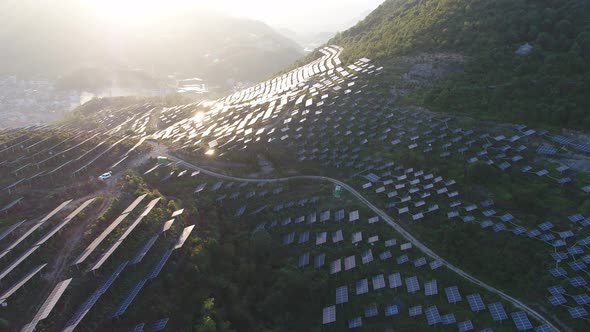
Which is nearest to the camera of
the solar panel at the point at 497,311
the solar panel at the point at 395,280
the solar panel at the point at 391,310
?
the solar panel at the point at 497,311

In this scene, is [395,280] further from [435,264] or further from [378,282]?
[435,264]

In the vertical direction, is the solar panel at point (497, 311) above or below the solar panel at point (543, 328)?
above

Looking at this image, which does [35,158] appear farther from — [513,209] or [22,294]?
[513,209]

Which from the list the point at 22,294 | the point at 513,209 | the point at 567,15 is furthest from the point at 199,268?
the point at 567,15

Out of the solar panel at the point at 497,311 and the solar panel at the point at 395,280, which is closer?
the solar panel at the point at 497,311

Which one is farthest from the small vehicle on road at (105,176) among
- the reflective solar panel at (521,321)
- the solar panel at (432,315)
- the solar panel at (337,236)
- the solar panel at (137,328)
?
the reflective solar panel at (521,321)

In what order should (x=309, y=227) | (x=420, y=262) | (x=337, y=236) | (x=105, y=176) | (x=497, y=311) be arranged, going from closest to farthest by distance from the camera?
(x=497, y=311), (x=420, y=262), (x=337, y=236), (x=309, y=227), (x=105, y=176)

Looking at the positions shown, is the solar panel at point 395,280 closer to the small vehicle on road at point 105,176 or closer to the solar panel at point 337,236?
the solar panel at point 337,236

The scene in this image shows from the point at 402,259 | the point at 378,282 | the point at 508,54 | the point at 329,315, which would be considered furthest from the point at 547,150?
the point at 329,315
